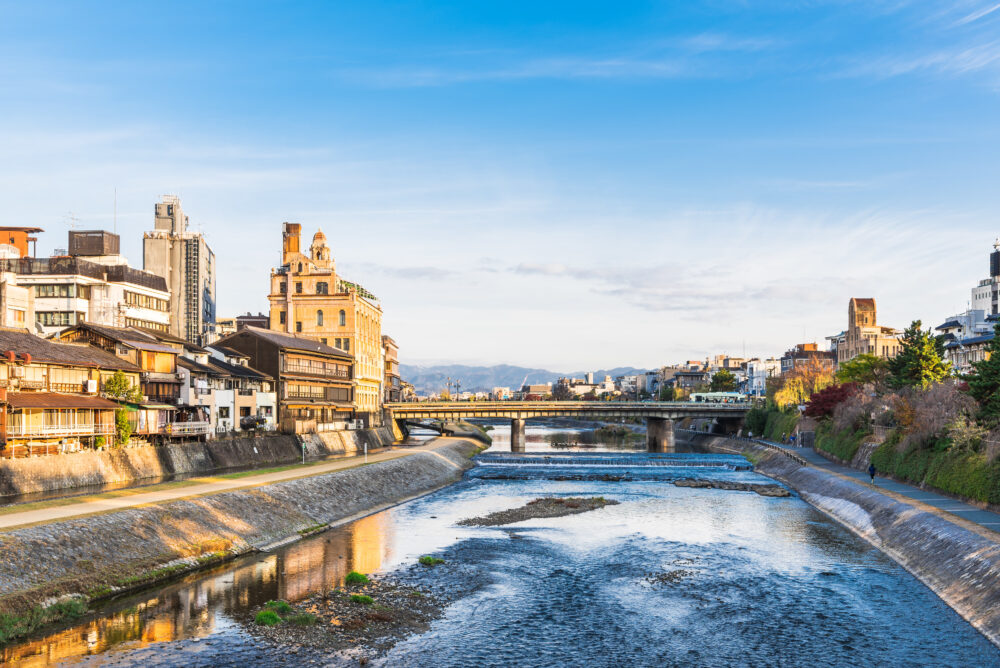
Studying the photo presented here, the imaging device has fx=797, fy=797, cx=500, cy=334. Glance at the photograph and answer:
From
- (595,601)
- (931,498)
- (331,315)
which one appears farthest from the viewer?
(331,315)

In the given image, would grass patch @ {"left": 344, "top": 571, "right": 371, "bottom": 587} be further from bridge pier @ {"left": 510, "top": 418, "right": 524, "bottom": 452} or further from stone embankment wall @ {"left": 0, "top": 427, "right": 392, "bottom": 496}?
bridge pier @ {"left": 510, "top": 418, "right": 524, "bottom": 452}

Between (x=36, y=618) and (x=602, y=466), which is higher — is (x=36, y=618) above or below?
above

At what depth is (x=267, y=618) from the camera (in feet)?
98.2

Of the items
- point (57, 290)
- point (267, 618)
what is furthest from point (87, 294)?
point (267, 618)

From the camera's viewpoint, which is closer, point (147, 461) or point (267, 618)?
point (267, 618)

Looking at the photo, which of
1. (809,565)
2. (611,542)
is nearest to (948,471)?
(809,565)

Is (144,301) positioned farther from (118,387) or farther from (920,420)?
(920,420)

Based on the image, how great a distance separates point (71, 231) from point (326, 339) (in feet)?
135

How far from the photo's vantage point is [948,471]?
53.4 m

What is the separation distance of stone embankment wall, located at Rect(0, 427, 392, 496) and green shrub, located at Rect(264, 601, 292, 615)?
2807 cm

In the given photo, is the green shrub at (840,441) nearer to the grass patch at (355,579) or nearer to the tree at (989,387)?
the tree at (989,387)

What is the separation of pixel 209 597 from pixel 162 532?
746 centimetres

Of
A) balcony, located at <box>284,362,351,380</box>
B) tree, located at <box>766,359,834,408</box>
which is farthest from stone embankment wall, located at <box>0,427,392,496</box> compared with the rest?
tree, located at <box>766,359,834,408</box>

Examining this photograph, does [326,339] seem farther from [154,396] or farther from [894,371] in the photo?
[894,371]
